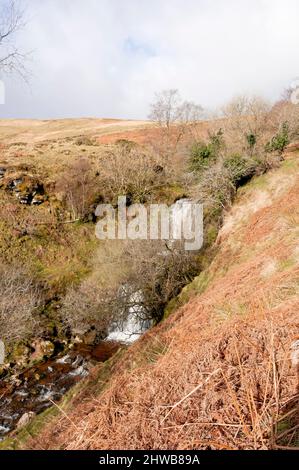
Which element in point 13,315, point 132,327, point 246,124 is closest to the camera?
point 13,315

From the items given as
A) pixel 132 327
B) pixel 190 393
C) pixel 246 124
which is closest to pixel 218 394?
pixel 190 393

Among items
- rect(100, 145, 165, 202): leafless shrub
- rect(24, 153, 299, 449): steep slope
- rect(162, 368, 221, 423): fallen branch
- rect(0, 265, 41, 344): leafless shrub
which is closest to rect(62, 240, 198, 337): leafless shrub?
rect(0, 265, 41, 344): leafless shrub

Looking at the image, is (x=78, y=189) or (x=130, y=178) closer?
(x=78, y=189)

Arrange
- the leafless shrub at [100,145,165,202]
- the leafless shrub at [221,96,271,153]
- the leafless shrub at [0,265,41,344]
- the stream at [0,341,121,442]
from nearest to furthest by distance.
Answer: the stream at [0,341,121,442] → the leafless shrub at [0,265,41,344] → the leafless shrub at [221,96,271,153] → the leafless shrub at [100,145,165,202]

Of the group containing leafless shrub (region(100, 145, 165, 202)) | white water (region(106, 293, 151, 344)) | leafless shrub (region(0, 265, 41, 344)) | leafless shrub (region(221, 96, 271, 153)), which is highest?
leafless shrub (region(221, 96, 271, 153))

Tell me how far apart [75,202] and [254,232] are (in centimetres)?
1655

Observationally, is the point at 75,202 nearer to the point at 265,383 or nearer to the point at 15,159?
the point at 15,159

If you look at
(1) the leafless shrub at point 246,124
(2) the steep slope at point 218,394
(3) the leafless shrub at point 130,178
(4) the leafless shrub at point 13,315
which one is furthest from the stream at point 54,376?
(3) the leafless shrub at point 130,178

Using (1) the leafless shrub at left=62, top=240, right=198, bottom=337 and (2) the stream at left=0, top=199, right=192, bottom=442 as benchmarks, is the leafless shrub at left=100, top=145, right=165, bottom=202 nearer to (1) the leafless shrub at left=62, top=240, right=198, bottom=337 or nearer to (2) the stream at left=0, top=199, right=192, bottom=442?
(1) the leafless shrub at left=62, top=240, right=198, bottom=337

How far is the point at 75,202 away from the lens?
1001 inches

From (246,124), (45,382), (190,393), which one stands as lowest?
(45,382)

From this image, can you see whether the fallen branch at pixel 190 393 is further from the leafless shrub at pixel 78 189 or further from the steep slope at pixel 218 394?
the leafless shrub at pixel 78 189

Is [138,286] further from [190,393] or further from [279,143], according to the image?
[279,143]
